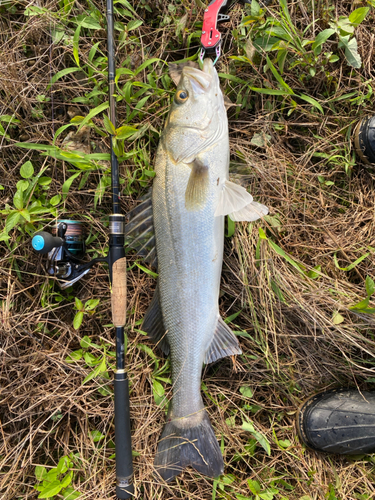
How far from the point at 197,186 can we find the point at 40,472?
230 cm

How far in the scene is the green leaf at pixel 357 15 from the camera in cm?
225

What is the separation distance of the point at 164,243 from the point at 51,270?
0.81m

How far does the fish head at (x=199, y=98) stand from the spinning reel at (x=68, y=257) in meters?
1.06

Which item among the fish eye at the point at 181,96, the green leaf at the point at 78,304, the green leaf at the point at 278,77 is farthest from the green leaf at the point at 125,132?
the green leaf at the point at 78,304

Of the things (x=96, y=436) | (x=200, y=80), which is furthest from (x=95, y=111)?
(x=96, y=436)

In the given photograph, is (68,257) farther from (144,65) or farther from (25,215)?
(144,65)

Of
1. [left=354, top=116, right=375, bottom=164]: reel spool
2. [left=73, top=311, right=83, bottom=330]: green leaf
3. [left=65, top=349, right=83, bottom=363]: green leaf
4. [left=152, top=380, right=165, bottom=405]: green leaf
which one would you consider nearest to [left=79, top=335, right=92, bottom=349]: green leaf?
[left=65, top=349, right=83, bottom=363]: green leaf

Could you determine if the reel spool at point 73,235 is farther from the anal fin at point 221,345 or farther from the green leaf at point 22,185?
the anal fin at point 221,345

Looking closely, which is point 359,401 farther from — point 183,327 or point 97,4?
point 97,4

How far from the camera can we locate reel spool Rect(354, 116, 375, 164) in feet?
7.87

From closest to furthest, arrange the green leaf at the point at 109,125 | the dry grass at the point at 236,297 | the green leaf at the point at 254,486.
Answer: the green leaf at the point at 109,125
the green leaf at the point at 254,486
the dry grass at the point at 236,297

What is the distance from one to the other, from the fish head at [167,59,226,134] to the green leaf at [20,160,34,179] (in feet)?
3.76

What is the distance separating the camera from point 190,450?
7.55 feet

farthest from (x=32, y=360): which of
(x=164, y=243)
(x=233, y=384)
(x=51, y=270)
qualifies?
(x=233, y=384)
